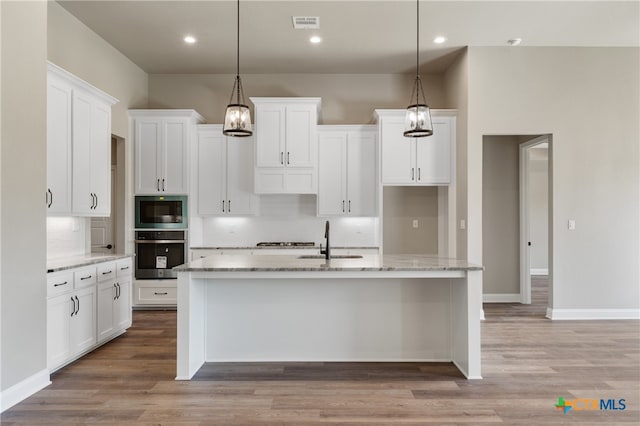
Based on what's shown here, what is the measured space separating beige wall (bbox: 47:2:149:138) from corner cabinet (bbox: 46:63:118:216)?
1.84 ft

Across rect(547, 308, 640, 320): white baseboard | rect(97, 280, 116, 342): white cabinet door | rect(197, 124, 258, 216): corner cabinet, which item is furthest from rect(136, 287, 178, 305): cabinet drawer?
rect(547, 308, 640, 320): white baseboard

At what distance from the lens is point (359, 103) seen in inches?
245

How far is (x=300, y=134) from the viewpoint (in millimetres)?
5656

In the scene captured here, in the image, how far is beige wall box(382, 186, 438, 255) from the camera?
6223 millimetres

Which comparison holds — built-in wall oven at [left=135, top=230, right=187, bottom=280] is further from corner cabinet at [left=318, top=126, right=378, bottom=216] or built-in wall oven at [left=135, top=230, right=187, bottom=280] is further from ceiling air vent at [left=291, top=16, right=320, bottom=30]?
ceiling air vent at [left=291, top=16, right=320, bottom=30]

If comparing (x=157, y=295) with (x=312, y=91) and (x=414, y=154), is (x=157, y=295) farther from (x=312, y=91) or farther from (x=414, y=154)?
(x=414, y=154)

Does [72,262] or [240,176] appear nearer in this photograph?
[72,262]

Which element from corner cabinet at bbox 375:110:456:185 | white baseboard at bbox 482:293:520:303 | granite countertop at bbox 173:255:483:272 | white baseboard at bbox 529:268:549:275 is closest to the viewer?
granite countertop at bbox 173:255:483:272

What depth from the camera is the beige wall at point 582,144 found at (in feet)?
17.0

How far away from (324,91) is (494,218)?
10.1 feet

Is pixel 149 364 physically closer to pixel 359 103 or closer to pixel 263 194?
pixel 263 194

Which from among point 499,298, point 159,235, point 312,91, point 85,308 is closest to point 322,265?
point 85,308

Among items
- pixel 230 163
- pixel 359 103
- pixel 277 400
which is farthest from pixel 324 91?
pixel 277 400

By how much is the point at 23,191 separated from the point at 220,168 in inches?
119
